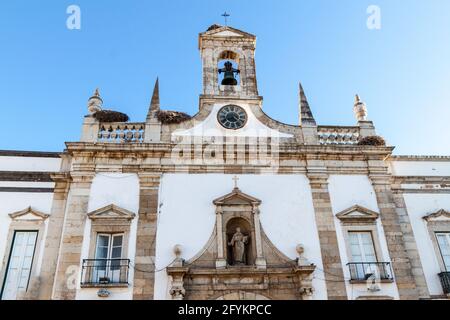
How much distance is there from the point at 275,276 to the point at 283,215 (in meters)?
1.60

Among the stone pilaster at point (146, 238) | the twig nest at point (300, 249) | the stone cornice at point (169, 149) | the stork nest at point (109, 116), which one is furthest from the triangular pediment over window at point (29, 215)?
the twig nest at point (300, 249)

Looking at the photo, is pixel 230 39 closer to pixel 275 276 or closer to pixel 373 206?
pixel 373 206

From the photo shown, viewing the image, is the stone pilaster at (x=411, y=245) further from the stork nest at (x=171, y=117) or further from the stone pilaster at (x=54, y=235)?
the stone pilaster at (x=54, y=235)

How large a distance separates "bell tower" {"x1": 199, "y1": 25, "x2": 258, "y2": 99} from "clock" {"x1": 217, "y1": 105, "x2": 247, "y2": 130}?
1.60 ft

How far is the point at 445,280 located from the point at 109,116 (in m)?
9.67

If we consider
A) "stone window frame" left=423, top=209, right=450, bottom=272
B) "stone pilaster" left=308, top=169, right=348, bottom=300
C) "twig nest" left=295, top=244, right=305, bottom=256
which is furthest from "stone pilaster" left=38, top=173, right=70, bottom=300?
"stone window frame" left=423, top=209, right=450, bottom=272

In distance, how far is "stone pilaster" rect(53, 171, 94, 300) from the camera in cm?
983

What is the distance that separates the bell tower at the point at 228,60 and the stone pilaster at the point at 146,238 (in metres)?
3.46

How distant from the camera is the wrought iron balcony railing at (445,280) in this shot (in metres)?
10.7

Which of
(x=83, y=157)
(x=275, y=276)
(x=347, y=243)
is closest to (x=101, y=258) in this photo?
(x=83, y=157)

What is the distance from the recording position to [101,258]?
10.3 m

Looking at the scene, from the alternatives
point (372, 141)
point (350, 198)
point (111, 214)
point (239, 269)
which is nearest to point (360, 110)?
point (372, 141)
